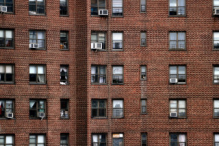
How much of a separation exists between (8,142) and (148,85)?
1355cm

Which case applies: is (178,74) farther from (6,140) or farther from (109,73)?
(6,140)

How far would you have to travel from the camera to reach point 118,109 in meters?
59.9

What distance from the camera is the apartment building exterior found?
59438 millimetres

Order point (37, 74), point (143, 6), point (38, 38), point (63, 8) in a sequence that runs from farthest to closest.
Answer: point (63, 8), point (143, 6), point (38, 38), point (37, 74)

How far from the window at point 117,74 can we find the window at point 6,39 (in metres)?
9.60

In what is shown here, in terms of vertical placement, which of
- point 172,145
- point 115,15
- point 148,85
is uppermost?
point 115,15

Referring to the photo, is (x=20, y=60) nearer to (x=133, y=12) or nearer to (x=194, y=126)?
(x=133, y=12)

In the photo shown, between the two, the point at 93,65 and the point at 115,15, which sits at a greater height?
the point at 115,15

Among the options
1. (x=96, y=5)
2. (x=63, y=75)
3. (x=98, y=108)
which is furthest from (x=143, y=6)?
(x=98, y=108)

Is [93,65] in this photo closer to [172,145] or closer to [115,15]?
[115,15]

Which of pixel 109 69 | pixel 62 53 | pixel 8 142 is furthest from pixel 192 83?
pixel 8 142

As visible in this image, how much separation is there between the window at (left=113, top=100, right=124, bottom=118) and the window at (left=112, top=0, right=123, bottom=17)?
7961mm

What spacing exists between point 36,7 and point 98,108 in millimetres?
10810

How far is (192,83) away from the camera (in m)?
60.2
